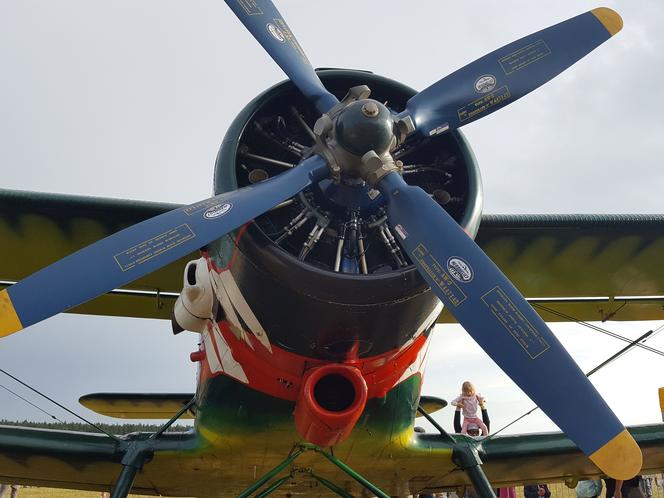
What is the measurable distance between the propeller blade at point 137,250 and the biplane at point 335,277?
0.04 ft

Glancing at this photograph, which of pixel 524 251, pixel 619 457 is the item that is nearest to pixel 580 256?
pixel 524 251

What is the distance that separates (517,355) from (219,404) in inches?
123

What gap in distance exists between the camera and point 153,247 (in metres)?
4.12

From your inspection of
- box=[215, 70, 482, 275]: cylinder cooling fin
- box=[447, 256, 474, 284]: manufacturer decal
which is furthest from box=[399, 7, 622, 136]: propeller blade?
box=[447, 256, 474, 284]: manufacturer decal

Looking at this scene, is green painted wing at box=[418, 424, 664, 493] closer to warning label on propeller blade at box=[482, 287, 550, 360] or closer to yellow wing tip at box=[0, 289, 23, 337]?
warning label on propeller blade at box=[482, 287, 550, 360]

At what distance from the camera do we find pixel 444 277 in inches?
169

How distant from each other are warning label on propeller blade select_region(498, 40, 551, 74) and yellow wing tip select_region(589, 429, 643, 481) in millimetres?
2994

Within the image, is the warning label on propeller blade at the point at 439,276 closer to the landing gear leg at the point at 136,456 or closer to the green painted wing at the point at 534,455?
the green painted wing at the point at 534,455

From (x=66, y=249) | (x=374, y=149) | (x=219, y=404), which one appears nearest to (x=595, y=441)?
(x=374, y=149)

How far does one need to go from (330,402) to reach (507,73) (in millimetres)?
2892

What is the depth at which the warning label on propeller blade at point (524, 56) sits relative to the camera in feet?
17.9

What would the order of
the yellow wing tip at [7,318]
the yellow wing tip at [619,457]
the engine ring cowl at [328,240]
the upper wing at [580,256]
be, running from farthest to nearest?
the upper wing at [580,256] → the engine ring cowl at [328,240] → the yellow wing tip at [619,457] → the yellow wing tip at [7,318]

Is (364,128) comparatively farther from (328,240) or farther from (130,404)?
(130,404)

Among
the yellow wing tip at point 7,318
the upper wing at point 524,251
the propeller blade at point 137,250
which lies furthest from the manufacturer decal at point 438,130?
the yellow wing tip at point 7,318
